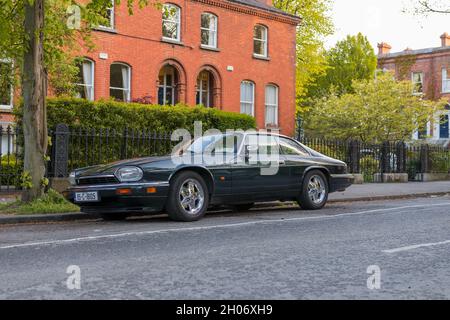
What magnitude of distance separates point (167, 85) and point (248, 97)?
176 inches

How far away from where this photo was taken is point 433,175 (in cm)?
2441

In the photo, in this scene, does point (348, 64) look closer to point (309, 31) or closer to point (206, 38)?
point (309, 31)

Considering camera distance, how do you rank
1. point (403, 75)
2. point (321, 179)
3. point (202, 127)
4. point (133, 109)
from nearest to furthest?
1. point (321, 179)
2. point (133, 109)
3. point (202, 127)
4. point (403, 75)

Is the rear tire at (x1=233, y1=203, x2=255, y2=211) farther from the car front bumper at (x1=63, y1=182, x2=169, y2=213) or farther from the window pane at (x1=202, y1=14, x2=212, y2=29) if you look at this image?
the window pane at (x1=202, y1=14, x2=212, y2=29)

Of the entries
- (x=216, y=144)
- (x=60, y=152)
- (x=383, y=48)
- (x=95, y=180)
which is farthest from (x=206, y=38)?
(x=383, y=48)

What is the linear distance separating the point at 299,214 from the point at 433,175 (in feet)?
51.7

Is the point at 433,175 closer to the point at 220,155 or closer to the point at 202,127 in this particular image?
the point at 202,127

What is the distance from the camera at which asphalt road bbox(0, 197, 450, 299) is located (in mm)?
4445

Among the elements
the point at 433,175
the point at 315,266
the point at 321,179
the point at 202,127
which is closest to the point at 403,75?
the point at 433,175

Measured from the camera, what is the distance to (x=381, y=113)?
30359 millimetres

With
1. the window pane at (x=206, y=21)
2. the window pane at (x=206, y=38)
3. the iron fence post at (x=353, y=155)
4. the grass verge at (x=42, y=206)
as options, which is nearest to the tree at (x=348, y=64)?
the window pane at (x=206, y=38)

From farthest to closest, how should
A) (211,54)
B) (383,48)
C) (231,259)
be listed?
1. (383,48)
2. (211,54)
3. (231,259)

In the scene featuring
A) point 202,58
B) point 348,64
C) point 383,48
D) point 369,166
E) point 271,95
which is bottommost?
point 369,166

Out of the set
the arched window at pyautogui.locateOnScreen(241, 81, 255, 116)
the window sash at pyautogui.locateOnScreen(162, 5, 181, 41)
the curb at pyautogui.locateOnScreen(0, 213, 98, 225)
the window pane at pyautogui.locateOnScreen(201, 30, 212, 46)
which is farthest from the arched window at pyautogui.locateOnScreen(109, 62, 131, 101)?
the curb at pyautogui.locateOnScreen(0, 213, 98, 225)
